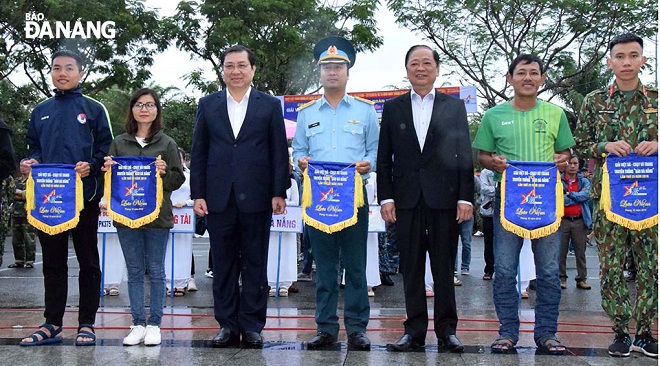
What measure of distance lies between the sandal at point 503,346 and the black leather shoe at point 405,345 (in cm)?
52

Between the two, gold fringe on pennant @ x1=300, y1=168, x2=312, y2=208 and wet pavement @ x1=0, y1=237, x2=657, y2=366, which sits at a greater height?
gold fringe on pennant @ x1=300, y1=168, x2=312, y2=208

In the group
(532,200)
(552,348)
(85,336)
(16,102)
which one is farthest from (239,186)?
(16,102)

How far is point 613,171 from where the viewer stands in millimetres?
5133

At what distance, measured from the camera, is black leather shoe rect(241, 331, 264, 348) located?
212 inches

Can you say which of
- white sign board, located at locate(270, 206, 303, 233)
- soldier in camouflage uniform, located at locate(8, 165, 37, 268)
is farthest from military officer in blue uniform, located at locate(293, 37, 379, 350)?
soldier in camouflage uniform, located at locate(8, 165, 37, 268)

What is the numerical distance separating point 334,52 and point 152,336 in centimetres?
250

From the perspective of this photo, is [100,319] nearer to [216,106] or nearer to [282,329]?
[282,329]

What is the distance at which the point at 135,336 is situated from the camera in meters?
5.46

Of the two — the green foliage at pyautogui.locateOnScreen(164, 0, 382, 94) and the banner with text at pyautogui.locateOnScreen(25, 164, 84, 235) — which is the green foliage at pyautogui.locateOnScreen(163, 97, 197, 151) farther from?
the banner with text at pyautogui.locateOnScreen(25, 164, 84, 235)

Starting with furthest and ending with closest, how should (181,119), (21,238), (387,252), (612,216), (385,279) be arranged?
(181,119), (21,238), (387,252), (385,279), (612,216)

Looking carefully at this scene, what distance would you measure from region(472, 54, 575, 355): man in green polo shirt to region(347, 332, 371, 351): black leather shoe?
0.90m

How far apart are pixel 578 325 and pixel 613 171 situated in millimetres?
2004

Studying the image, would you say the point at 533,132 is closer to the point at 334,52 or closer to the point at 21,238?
the point at 334,52

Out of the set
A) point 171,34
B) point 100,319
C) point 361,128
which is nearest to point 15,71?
point 171,34
